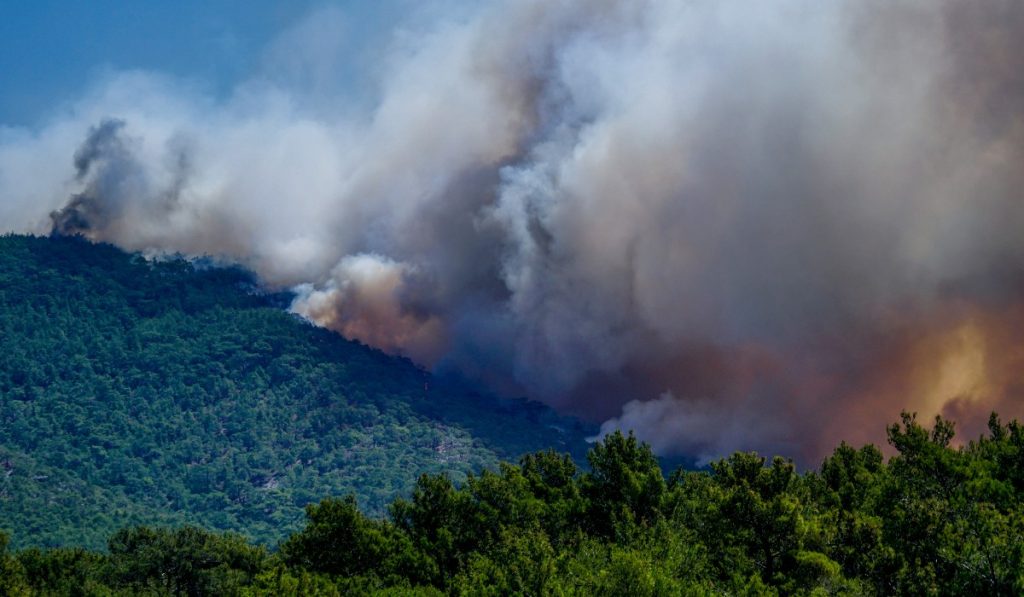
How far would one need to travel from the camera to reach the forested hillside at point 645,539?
229ft

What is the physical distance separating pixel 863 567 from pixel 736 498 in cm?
1122

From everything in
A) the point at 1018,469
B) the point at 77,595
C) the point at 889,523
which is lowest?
the point at 77,595

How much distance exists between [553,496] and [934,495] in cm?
5774

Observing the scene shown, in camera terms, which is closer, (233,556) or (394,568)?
(394,568)

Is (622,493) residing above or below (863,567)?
above

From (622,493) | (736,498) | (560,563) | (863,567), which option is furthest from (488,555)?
(863,567)

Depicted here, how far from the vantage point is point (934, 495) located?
78.6m

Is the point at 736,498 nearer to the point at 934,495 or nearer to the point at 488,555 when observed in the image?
the point at 934,495

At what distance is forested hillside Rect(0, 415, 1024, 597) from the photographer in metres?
69.8

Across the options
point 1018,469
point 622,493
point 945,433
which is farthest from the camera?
point 622,493

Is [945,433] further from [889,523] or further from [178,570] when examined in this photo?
[178,570]

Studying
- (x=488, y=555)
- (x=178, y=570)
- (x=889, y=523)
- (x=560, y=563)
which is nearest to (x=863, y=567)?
(x=889, y=523)

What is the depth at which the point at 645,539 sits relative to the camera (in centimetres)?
10412

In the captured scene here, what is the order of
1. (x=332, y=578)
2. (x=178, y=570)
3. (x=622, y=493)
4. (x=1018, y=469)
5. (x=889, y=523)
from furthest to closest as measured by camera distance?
(x=178, y=570) < (x=622, y=493) < (x=332, y=578) < (x=1018, y=469) < (x=889, y=523)
